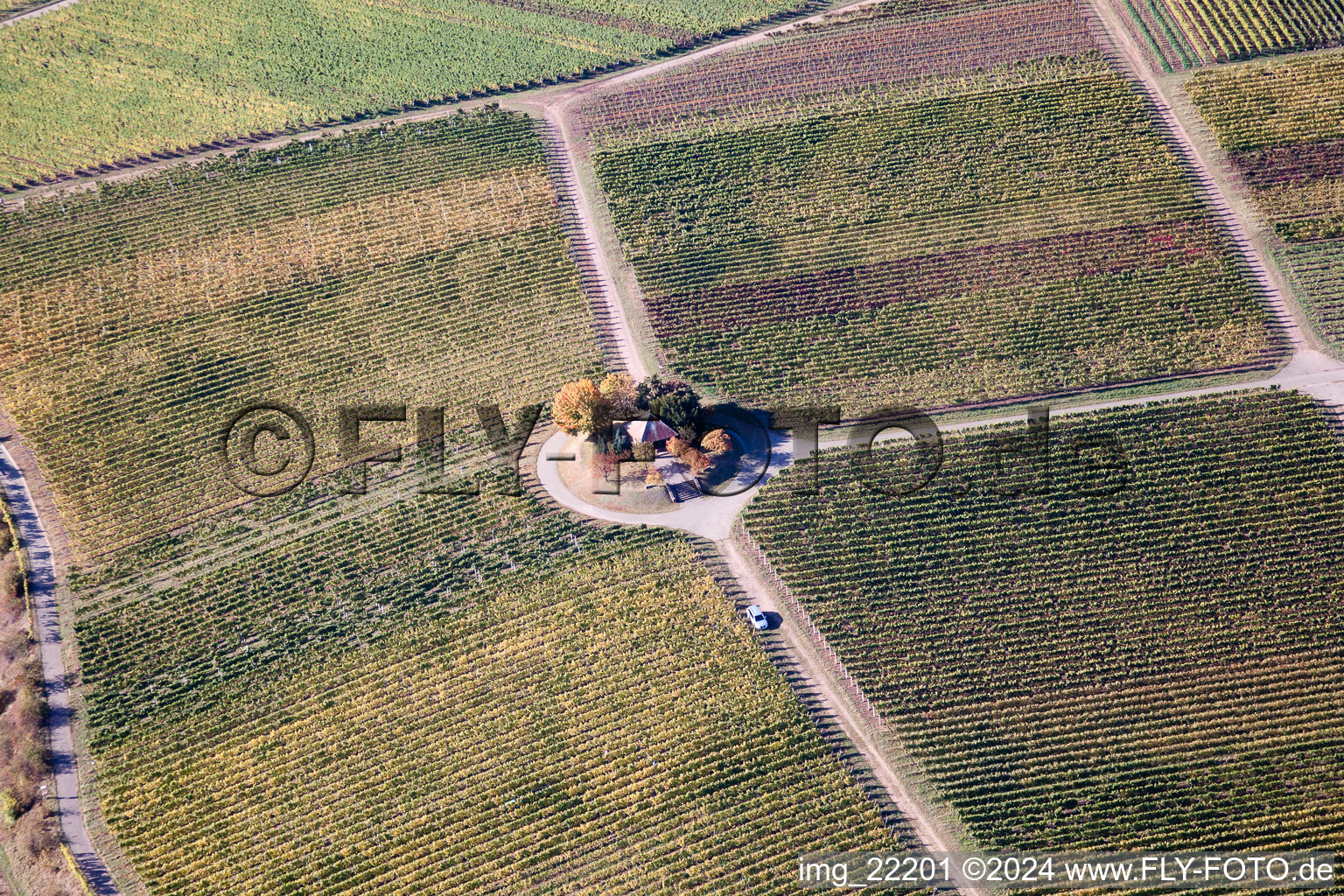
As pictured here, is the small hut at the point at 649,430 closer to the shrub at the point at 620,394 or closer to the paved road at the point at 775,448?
the shrub at the point at 620,394

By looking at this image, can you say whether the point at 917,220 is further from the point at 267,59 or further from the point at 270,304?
the point at 267,59

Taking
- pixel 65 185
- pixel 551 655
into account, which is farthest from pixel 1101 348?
pixel 65 185

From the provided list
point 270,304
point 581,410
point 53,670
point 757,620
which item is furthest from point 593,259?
point 53,670

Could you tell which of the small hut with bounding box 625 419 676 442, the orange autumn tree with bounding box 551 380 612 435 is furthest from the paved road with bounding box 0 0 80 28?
the small hut with bounding box 625 419 676 442

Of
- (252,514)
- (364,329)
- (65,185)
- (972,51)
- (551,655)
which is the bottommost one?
(551,655)

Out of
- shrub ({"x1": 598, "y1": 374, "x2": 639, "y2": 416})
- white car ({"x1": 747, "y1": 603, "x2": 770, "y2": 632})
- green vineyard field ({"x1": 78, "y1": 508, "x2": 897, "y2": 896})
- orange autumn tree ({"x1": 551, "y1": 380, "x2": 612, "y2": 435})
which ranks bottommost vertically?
green vineyard field ({"x1": 78, "y1": 508, "x2": 897, "y2": 896})

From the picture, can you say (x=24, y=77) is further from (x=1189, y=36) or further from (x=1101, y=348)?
(x=1189, y=36)

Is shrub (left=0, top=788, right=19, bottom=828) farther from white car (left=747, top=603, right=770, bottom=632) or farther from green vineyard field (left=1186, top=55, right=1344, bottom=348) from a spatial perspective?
green vineyard field (left=1186, top=55, right=1344, bottom=348)
